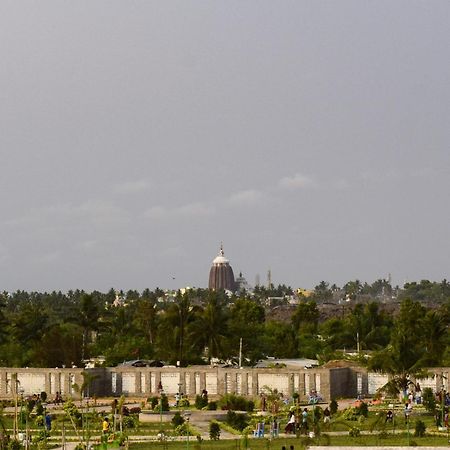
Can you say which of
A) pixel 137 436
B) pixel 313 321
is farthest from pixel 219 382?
pixel 313 321

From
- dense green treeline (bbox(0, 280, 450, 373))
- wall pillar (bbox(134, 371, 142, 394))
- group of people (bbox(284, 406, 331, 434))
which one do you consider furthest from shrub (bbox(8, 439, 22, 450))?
wall pillar (bbox(134, 371, 142, 394))

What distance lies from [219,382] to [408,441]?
32891 mm

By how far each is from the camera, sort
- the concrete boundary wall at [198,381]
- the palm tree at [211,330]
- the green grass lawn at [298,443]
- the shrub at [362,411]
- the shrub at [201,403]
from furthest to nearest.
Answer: the palm tree at [211,330]
the concrete boundary wall at [198,381]
the shrub at [201,403]
the shrub at [362,411]
the green grass lawn at [298,443]

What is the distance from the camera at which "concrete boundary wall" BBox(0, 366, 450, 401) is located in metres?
78.0

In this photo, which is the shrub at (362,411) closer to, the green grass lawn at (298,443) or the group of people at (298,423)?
the group of people at (298,423)

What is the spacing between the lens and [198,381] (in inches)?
3248

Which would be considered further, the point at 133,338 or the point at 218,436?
the point at 133,338

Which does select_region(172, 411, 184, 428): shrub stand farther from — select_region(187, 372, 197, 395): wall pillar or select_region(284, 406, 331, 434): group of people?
select_region(187, 372, 197, 395): wall pillar

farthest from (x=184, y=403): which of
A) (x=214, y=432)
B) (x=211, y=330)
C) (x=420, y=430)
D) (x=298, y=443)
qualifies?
(x=298, y=443)

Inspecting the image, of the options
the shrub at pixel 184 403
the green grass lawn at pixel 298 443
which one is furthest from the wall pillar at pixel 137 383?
the green grass lawn at pixel 298 443

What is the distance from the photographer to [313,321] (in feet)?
467

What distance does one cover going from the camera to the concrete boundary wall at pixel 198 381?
7800cm

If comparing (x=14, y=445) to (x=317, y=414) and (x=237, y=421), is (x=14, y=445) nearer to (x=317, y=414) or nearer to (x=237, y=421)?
(x=237, y=421)

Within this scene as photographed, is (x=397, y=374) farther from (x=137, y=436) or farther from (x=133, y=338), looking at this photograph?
(x=133, y=338)
